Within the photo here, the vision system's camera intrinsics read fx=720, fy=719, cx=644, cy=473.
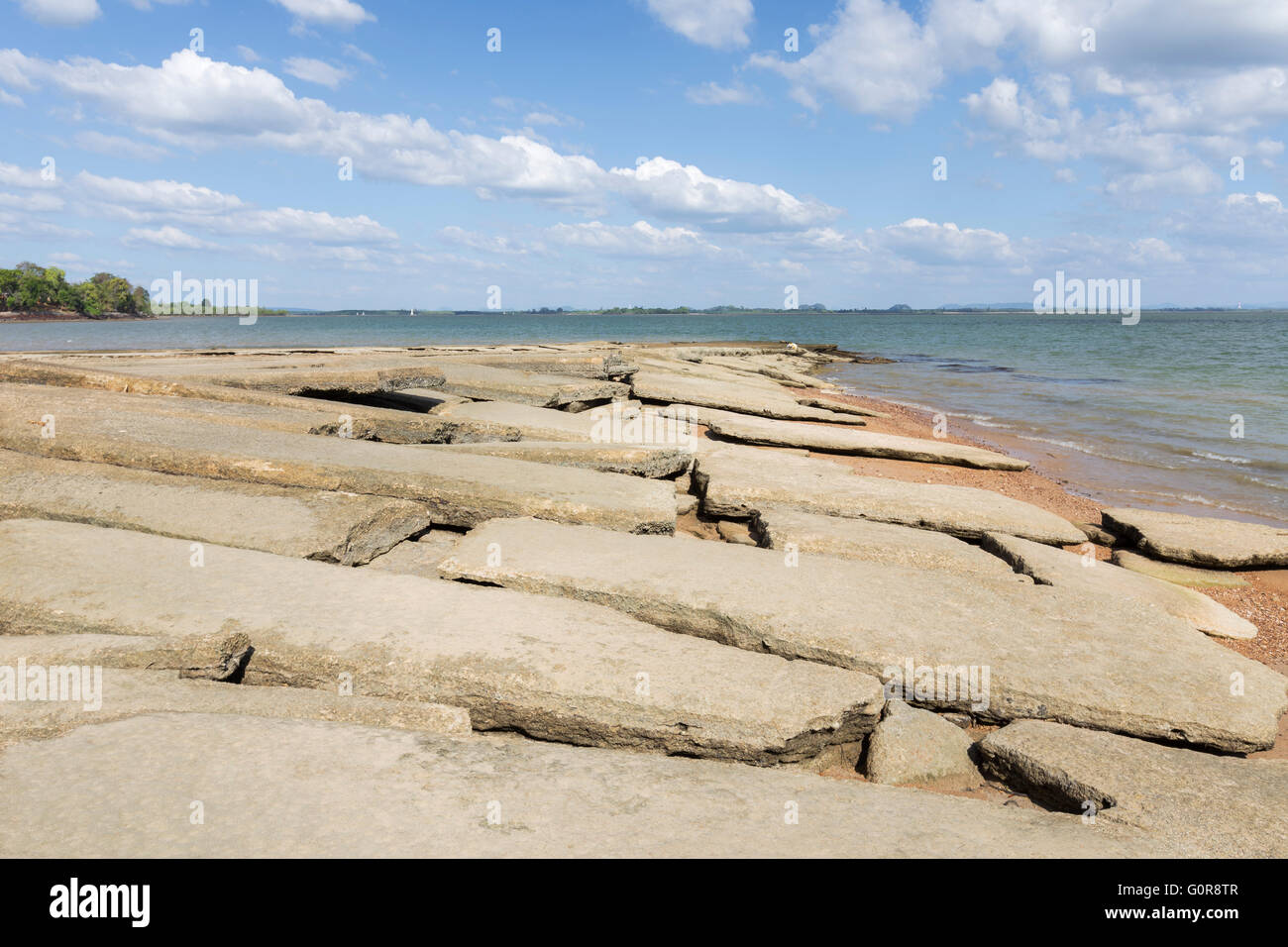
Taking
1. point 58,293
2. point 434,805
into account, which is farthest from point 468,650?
point 58,293

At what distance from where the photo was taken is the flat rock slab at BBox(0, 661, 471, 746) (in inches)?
76.4

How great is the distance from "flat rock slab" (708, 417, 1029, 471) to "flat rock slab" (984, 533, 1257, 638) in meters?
3.25

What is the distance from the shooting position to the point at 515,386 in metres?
7.66

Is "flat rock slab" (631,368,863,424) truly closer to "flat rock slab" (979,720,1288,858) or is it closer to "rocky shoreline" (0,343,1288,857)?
"rocky shoreline" (0,343,1288,857)

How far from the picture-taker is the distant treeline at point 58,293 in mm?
70325

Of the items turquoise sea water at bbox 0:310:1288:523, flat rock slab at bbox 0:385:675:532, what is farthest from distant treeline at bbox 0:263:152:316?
flat rock slab at bbox 0:385:675:532

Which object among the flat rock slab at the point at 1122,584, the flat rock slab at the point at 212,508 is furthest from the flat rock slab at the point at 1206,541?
the flat rock slab at the point at 212,508

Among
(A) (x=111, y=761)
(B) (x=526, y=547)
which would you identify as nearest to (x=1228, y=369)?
(B) (x=526, y=547)

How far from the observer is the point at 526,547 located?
10.8ft

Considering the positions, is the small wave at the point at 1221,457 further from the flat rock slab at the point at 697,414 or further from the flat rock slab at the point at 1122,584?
the flat rock slab at the point at 1122,584

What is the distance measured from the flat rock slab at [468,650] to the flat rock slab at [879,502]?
2154 millimetres

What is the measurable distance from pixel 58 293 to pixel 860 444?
94330 mm
